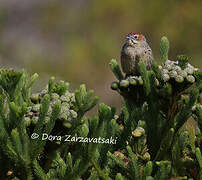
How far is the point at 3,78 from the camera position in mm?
1423

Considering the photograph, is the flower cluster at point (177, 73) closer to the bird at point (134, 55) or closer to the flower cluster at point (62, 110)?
the flower cluster at point (62, 110)

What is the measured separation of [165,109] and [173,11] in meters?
4.94

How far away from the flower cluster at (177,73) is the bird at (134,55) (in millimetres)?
893

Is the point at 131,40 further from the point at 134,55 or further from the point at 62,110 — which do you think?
the point at 62,110

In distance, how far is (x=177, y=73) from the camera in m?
1.43

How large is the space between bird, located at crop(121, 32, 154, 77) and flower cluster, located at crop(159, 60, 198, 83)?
893 millimetres

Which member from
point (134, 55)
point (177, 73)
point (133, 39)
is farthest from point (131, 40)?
point (177, 73)

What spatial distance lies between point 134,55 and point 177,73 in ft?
4.25

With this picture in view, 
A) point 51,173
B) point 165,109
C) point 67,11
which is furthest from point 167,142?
point 67,11

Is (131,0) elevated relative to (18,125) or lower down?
elevated

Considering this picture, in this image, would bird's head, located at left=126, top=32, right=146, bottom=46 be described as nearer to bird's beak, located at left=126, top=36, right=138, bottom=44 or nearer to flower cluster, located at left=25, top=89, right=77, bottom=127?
bird's beak, located at left=126, top=36, right=138, bottom=44

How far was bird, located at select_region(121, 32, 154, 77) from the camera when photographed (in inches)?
98.1

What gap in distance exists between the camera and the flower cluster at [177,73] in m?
1.41

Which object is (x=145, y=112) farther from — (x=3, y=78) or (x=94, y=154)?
(x=3, y=78)
